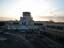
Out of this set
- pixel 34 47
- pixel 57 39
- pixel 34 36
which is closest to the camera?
pixel 34 47

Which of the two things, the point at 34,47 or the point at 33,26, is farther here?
the point at 33,26

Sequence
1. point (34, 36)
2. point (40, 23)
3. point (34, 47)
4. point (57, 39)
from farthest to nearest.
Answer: point (40, 23) < point (34, 36) < point (57, 39) < point (34, 47)

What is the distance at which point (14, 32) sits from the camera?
255 inches

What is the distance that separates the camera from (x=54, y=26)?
6848 mm

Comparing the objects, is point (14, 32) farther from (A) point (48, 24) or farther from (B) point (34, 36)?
(A) point (48, 24)

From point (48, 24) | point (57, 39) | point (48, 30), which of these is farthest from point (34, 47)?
point (48, 24)

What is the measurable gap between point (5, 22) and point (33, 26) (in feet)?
4.78

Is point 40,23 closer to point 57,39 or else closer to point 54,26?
point 54,26

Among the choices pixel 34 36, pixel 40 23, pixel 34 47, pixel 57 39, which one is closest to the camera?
pixel 34 47

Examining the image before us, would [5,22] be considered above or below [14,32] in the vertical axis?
above

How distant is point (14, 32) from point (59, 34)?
2.11 metres

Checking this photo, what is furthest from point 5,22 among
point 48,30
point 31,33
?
point 48,30

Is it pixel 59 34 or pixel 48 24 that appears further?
pixel 48 24

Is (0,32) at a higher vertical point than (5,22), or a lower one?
lower
